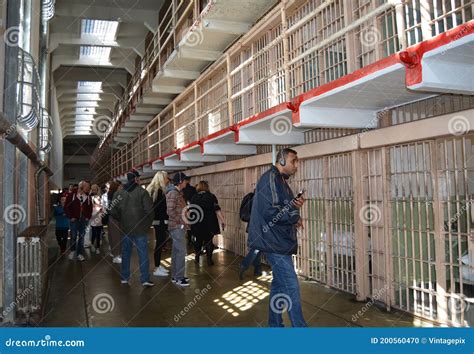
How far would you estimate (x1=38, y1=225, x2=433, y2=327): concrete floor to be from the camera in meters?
4.23

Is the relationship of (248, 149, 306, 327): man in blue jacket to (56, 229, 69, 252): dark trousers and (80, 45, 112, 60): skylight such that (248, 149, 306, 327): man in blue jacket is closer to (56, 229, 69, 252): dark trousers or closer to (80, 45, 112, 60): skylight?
(56, 229, 69, 252): dark trousers

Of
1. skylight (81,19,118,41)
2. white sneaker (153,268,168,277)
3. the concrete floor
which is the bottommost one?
the concrete floor

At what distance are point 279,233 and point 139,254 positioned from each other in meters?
2.88

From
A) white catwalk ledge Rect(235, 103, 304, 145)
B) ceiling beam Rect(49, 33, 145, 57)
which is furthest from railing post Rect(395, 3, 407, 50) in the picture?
ceiling beam Rect(49, 33, 145, 57)

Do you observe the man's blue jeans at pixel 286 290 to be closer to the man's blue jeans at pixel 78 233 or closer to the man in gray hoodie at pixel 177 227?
the man in gray hoodie at pixel 177 227

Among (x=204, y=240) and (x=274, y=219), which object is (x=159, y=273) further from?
(x=274, y=219)

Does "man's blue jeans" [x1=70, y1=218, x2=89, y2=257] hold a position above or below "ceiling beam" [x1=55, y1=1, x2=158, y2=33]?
below

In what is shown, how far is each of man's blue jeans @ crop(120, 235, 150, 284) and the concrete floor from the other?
0.18 metres

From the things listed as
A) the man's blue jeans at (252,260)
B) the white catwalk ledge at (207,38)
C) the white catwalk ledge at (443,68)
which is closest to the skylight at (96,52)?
the white catwalk ledge at (207,38)

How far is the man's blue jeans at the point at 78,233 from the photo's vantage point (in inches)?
314

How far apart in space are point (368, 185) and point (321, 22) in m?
2.16

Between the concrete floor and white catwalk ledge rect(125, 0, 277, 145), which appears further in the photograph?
white catwalk ledge rect(125, 0, 277, 145)

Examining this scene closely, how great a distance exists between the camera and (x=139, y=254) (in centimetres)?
568

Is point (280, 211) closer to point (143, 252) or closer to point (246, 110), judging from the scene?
point (143, 252)
